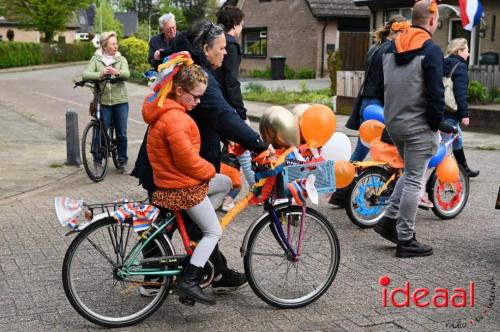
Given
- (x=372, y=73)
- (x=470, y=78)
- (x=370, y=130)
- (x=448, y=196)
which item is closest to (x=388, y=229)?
(x=370, y=130)

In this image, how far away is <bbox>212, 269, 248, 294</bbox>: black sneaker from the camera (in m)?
4.90

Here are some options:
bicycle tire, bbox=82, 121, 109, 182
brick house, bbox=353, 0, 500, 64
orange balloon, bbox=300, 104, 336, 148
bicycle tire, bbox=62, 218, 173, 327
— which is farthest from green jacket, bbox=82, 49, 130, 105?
brick house, bbox=353, 0, 500, 64

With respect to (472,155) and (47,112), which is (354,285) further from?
(47,112)

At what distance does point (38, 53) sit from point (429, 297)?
52.8 meters

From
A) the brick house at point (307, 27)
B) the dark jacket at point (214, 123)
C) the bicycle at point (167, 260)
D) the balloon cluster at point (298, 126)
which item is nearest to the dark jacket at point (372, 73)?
the balloon cluster at point (298, 126)

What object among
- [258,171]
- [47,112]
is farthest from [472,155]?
[47,112]

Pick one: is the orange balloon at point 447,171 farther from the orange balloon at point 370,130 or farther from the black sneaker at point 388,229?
the black sneaker at point 388,229

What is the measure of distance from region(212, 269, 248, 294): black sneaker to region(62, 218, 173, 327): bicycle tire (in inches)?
19.6

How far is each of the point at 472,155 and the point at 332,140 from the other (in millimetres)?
6433

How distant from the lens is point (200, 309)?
15.6 ft

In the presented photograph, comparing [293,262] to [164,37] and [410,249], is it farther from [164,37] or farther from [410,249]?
[164,37]

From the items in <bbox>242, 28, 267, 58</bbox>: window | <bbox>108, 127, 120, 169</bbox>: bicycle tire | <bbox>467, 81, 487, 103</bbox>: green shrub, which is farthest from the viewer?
<bbox>242, 28, 267, 58</bbox>: window

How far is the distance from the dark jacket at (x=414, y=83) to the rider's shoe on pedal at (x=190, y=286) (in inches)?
90.2

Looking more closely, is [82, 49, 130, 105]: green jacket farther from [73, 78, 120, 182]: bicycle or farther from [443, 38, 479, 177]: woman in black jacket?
[443, 38, 479, 177]: woman in black jacket
